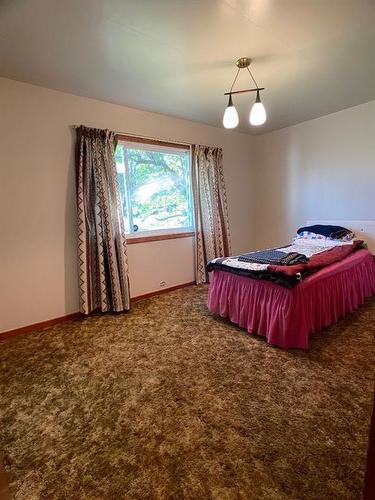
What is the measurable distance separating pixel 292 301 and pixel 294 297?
37 mm

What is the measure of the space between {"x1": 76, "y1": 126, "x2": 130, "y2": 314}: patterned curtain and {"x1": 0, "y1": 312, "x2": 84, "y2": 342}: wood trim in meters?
0.16

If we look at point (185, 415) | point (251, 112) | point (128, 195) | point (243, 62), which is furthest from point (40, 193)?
point (185, 415)

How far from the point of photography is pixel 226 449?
1.35 m

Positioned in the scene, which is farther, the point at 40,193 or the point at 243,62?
the point at 40,193

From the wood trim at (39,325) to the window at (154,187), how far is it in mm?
1199

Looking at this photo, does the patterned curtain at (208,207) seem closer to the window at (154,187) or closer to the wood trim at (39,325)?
the window at (154,187)

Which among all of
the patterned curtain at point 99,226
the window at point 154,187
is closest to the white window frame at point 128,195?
the window at point 154,187

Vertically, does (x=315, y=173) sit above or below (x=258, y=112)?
below

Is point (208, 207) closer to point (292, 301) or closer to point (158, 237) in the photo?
point (158, 237)

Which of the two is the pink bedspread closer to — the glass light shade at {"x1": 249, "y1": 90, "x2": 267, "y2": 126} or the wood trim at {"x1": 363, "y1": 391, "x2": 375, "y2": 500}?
the glass light shade at {"x1": 249, "y1": 90, "x2": 267, "y2": 126}

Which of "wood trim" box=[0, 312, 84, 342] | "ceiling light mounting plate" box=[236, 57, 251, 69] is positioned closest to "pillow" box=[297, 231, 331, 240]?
"ceiling light mounting plate" box=[236, 57, 251, 69]

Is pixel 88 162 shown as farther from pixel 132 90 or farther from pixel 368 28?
pixel 368 28

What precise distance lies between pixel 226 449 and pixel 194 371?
0.67 metres

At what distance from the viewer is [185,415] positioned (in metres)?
1.58
